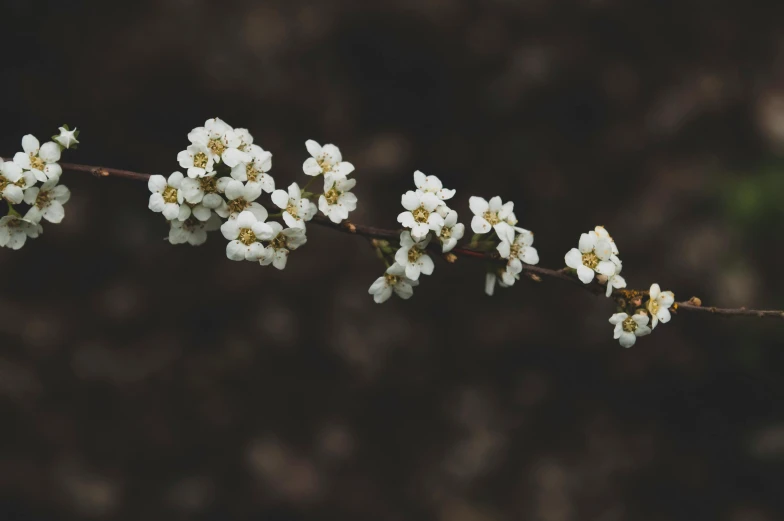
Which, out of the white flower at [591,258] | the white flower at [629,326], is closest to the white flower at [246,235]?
the white flower at [591,258]

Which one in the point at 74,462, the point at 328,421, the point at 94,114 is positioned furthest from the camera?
the point at 328,421

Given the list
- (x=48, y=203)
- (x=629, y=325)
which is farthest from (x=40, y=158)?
(x=629, y=325)

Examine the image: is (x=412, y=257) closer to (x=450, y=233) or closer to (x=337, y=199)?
(x=450, y=233)

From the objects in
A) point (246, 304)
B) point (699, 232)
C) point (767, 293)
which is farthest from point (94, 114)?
point (767, 293)

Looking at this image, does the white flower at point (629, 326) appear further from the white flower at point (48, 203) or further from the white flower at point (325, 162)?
the white flower at point (48, 203)

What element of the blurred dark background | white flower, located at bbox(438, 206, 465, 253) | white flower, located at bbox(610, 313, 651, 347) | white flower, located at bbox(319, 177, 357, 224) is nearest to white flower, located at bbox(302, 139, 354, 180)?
white flower, located at bbox(319, 177, 357, 224)

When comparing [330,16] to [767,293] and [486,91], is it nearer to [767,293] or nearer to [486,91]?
[486,91]
